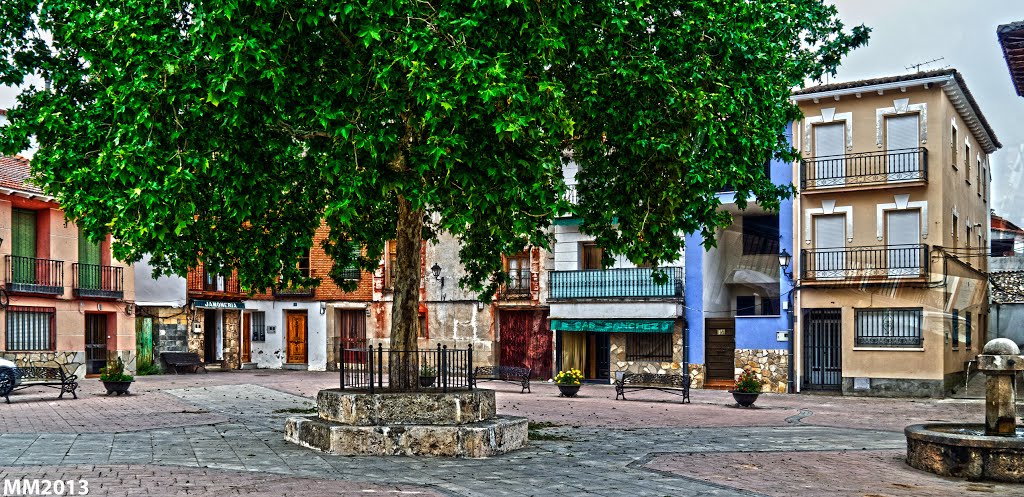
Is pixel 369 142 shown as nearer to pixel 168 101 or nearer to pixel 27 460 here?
pixel 168 101

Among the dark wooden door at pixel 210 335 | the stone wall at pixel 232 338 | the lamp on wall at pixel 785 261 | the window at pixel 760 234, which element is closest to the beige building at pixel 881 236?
the lamp on wall at pixel 785 261

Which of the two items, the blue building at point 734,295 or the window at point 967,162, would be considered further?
Answer: the window at point 967,162

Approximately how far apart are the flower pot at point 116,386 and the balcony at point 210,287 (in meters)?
12.6

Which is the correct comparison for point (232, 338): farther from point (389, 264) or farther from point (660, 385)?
point (660, 385)

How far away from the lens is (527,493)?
10297 millimetres

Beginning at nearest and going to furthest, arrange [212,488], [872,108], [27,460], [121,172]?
1. [212,488]
2. [121,172]
3. [27,460]
4. [872,108]

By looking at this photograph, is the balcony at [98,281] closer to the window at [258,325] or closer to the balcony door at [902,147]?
the window at [258,325]

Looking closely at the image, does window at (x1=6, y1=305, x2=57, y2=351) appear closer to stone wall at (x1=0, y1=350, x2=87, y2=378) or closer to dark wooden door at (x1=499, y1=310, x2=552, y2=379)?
stone wall at (x1=0, y1=350, x2=87, y2=378)

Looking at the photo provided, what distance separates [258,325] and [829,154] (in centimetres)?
A: 2370

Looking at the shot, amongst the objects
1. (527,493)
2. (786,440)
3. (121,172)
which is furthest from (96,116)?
(786,440)

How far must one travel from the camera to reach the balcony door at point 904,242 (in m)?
27.6

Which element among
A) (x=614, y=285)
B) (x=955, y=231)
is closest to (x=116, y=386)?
(x=614, y=285)

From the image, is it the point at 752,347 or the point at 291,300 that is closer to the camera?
the point at 752,347

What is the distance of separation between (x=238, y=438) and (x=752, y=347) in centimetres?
1905
